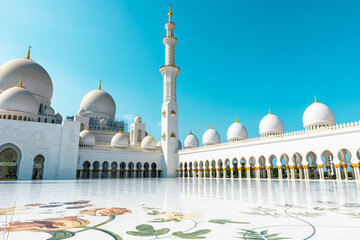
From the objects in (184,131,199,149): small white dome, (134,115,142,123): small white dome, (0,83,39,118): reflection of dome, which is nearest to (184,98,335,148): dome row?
(184,131,199,149): small white dome

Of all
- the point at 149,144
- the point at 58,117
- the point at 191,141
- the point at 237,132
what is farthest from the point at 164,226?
the point at 191,141

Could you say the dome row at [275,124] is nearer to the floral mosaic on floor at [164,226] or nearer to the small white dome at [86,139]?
Answer: the small white dome at [86,139]

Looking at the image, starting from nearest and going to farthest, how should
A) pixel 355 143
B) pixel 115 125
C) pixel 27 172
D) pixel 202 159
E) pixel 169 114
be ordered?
pixel 355 143 < pixel 27 172 < pixel 202 159 < pixel 169 114 < pixel 115 125

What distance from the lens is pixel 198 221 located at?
2.82 m

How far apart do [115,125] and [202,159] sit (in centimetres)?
1447

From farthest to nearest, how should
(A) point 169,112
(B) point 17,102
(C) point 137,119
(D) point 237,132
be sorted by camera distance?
(C) point 137,119 < (A) point 169,112 < (D) point 237,132 < (B) point 17,102

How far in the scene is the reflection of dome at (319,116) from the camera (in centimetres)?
1848

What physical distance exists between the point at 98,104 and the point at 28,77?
28.8 ft

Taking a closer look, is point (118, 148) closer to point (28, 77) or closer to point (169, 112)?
point (169, 112)

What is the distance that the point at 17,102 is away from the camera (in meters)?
21.0

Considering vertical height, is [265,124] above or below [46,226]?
above

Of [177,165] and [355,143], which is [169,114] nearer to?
[177,165]

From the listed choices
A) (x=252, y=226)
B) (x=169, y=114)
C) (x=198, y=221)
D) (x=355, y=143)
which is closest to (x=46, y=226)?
(x=198, y=221)

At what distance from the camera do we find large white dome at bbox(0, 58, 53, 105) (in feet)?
82.0
